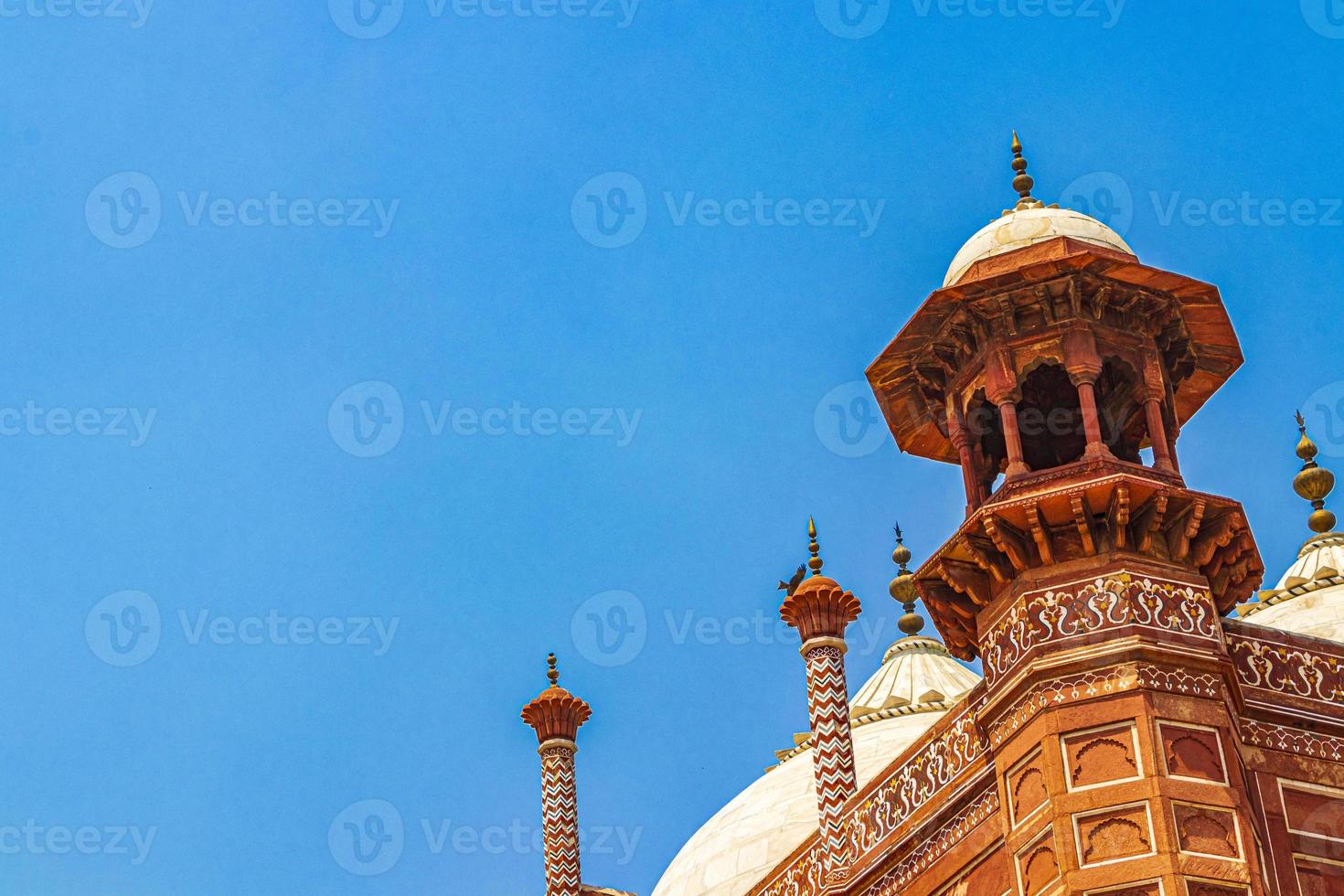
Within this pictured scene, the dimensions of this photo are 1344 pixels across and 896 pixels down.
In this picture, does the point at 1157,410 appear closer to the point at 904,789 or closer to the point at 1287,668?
the point at 1287,668

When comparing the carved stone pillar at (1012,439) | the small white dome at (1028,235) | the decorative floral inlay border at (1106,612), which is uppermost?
the small white dome at (1028,235)

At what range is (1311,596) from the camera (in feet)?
84.9

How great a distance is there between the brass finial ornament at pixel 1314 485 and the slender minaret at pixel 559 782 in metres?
10.5

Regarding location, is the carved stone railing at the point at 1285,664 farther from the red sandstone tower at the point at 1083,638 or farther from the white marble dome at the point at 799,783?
the white marble dome at the point at 799,783

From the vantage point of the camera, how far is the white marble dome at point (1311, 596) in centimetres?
2497

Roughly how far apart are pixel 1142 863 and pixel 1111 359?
186 inches

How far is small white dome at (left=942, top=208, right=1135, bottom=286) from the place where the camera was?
17.9 meters

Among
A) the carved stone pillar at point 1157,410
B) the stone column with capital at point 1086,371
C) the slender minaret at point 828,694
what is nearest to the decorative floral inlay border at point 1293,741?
the carved stone pillar at point 1157,410

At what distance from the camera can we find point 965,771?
1697cm

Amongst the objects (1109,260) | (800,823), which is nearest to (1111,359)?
(1109,260)

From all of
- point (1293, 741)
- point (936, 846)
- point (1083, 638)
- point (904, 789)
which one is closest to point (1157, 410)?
point (1083, 638)

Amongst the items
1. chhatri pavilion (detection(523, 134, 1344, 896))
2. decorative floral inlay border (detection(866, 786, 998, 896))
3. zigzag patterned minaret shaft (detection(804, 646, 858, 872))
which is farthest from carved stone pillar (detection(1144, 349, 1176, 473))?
zigzag patterned minaret shaft (detection(804, 646, 858, 872))

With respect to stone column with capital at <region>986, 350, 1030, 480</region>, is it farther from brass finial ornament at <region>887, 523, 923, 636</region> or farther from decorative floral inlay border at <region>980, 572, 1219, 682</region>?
brass finial ornament at <region>887, 523, 923, 636</region>

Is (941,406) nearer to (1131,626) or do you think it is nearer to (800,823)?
(1131,626)
